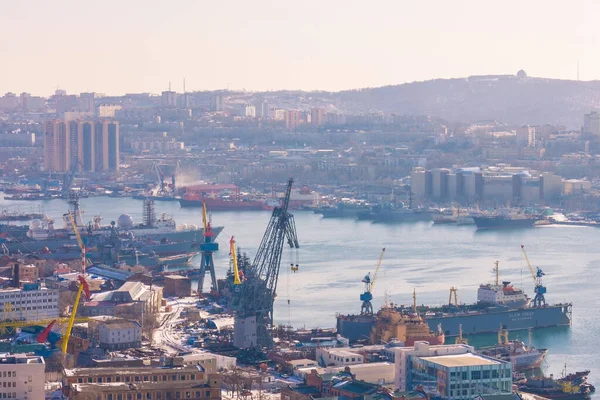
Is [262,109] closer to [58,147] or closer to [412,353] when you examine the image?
[58,147]

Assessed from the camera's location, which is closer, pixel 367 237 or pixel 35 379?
pixel 35 379

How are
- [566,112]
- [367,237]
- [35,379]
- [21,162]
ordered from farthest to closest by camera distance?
[566,112]
[21,162]
[367,237]
[35,379]

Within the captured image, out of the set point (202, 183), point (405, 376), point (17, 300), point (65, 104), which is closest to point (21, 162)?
point (202, 183)

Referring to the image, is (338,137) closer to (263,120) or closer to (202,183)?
(263,120)

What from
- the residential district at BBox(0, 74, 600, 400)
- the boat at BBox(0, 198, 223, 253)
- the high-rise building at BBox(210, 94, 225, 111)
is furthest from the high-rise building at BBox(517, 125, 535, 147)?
the boat at BBox(0, 198, 223, 253)

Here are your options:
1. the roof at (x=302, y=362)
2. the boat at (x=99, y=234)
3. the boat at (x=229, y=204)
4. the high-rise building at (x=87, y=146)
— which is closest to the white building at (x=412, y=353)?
the roof at (x=302, y=362)

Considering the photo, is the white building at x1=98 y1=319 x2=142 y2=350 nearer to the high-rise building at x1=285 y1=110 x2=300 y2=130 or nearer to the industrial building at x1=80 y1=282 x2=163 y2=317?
the industrial building at x1=80 y1=282 x2=163 y2=317

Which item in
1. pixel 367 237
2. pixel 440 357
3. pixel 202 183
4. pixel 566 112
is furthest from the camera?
pixel 566 112
